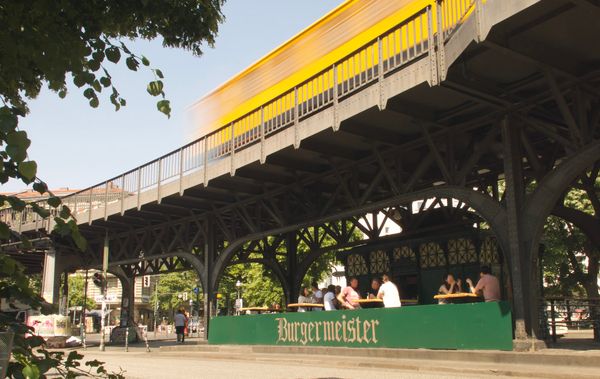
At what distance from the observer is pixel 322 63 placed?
626 inches

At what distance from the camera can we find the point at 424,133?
14562 millimetres

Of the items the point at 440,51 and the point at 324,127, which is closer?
the point at 440,51

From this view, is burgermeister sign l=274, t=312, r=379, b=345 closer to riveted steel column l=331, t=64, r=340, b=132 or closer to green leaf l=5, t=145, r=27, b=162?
riveted steel column l=331, t=64, r=340, b=132

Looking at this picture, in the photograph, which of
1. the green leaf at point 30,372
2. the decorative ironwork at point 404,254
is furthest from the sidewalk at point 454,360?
the green leaf at point 30,372

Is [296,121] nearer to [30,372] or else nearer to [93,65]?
[93,65]

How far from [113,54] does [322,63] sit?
1238 centimetres

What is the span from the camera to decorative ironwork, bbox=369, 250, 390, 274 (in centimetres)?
2156

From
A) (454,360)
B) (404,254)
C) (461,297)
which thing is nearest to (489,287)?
(461,297)

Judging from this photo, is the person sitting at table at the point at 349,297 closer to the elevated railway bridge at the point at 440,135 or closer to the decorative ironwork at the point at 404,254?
the elevated railway bridge at the point at 440,135

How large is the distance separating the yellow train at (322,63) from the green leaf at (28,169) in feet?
32.5

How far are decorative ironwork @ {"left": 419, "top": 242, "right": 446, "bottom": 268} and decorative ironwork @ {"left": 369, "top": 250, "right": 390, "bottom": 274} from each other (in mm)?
1618

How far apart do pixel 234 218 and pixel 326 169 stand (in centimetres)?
558

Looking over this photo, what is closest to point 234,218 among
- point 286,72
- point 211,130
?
point 211,130

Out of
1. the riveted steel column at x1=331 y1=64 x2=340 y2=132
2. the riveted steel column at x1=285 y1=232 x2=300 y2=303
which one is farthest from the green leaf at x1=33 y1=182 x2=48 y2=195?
the riveted steel column at x1=285 y1=232 x2=300 y2=303
